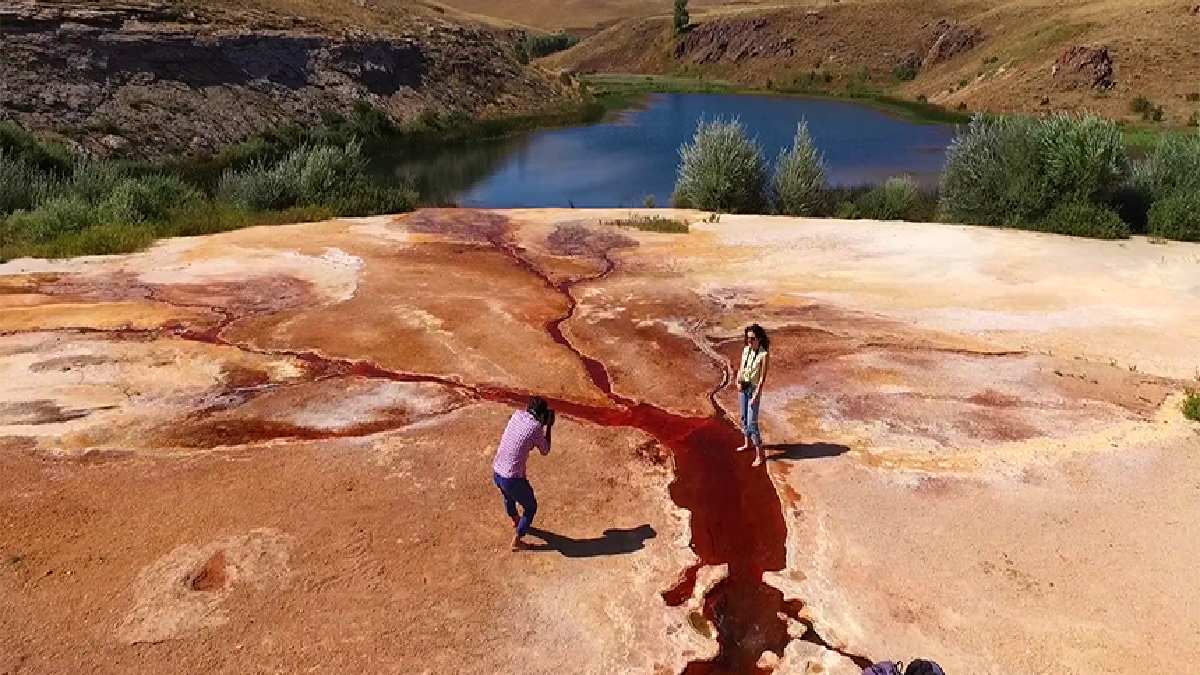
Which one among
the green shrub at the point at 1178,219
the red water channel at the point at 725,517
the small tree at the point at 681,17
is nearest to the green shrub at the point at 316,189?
the red water channel at the point at 725,517

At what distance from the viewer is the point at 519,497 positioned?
9.49 meters

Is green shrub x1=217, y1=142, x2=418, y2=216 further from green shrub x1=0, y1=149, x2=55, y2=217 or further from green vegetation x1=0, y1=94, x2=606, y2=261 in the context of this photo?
green shrub x1=0, y1=149, x2=55, y2=217

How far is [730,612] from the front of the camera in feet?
29.9

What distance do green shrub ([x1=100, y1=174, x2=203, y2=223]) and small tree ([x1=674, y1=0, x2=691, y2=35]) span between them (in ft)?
329

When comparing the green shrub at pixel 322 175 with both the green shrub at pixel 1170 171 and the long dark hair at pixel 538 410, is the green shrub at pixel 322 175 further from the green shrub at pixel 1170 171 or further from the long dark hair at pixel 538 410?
the green shrub at pixel 1170 171

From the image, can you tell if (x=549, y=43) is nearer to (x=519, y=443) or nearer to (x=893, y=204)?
(x=893, y=204)

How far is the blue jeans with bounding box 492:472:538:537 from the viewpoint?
9.39m

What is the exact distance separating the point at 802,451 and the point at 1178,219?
60.7 feet

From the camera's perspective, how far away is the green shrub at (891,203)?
104 ft

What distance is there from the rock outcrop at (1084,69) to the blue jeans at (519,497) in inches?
2525

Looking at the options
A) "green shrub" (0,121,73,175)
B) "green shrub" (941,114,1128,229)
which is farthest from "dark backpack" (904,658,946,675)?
"green shrub" (0,121,73,175)

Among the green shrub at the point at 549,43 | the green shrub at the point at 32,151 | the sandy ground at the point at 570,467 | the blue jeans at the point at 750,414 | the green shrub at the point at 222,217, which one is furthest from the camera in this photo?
the green shrub at the point at 549,43

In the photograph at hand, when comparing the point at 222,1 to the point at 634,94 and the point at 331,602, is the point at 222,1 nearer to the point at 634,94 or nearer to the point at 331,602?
the point at 634,94

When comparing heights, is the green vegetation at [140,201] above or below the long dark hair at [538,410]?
below
